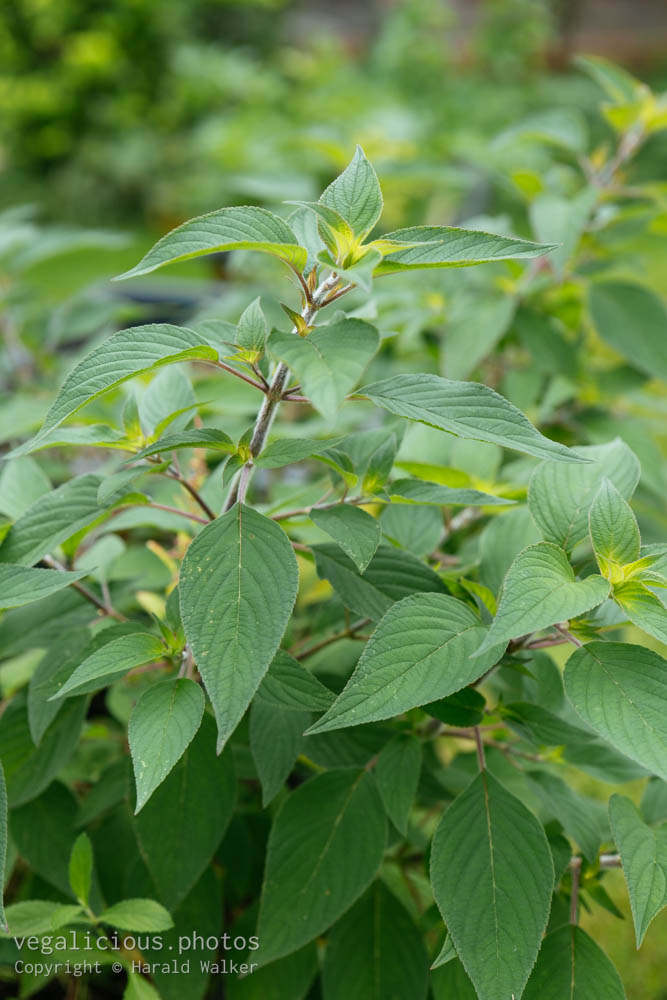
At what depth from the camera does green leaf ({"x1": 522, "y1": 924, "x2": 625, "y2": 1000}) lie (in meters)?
0.49

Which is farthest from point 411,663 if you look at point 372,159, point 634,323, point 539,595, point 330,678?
point 372,159

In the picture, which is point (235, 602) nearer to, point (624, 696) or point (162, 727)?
point (162, 727)

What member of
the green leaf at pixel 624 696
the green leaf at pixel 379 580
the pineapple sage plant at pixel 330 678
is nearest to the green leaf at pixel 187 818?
the pineapple sage plant at pixel 330 678

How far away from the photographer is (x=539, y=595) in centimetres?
41

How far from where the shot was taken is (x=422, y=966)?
0.57 metres

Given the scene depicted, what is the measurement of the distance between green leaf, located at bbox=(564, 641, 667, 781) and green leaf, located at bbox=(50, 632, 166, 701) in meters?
0.21

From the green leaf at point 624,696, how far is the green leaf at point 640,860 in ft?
0.24

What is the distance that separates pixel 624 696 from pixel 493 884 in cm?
12

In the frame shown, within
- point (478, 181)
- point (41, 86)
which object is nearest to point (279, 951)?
point (478, 181)

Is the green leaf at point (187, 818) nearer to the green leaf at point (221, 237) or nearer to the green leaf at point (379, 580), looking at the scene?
the green leaf at point (379, 580)

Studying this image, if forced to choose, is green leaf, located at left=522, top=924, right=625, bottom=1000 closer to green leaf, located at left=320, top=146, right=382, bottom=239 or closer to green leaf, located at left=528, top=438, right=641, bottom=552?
green leaf, located at left=528, top=438, right=641, bottom=552

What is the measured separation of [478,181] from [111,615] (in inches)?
88.3

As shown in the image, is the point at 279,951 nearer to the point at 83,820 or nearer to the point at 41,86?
the point at 83,820

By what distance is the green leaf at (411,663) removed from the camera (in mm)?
406
